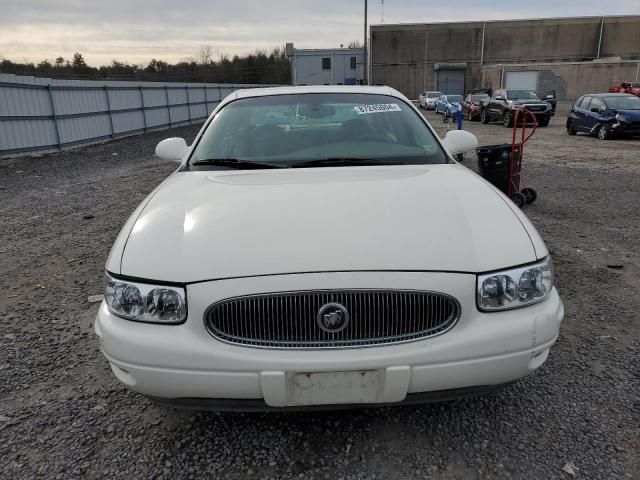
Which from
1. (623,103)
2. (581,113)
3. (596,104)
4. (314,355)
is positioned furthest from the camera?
(581,113)

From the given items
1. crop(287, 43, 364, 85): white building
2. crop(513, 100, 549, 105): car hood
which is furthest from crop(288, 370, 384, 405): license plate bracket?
crop(287, 43, 364, 85): white building

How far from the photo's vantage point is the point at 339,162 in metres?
3.00

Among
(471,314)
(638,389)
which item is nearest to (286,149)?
(471,314)

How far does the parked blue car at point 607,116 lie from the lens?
1526cm

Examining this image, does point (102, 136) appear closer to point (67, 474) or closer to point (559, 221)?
point (559, 221)

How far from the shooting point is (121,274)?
6.61 feet

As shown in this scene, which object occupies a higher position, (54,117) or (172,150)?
(172,150)

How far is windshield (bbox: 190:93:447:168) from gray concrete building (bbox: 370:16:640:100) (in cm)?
5040

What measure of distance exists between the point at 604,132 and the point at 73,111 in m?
16.5

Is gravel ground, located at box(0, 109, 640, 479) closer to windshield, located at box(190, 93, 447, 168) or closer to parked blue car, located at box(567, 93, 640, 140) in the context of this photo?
windshield, located at box(190, 93, 447, 168)

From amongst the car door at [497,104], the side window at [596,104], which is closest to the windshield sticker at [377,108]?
the side window at [596,104]

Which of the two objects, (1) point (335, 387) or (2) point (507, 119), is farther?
(2) point (507, 119)

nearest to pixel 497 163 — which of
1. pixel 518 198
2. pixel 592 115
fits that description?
pixel 518 198

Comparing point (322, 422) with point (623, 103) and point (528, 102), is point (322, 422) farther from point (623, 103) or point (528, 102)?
point (528, 102)
